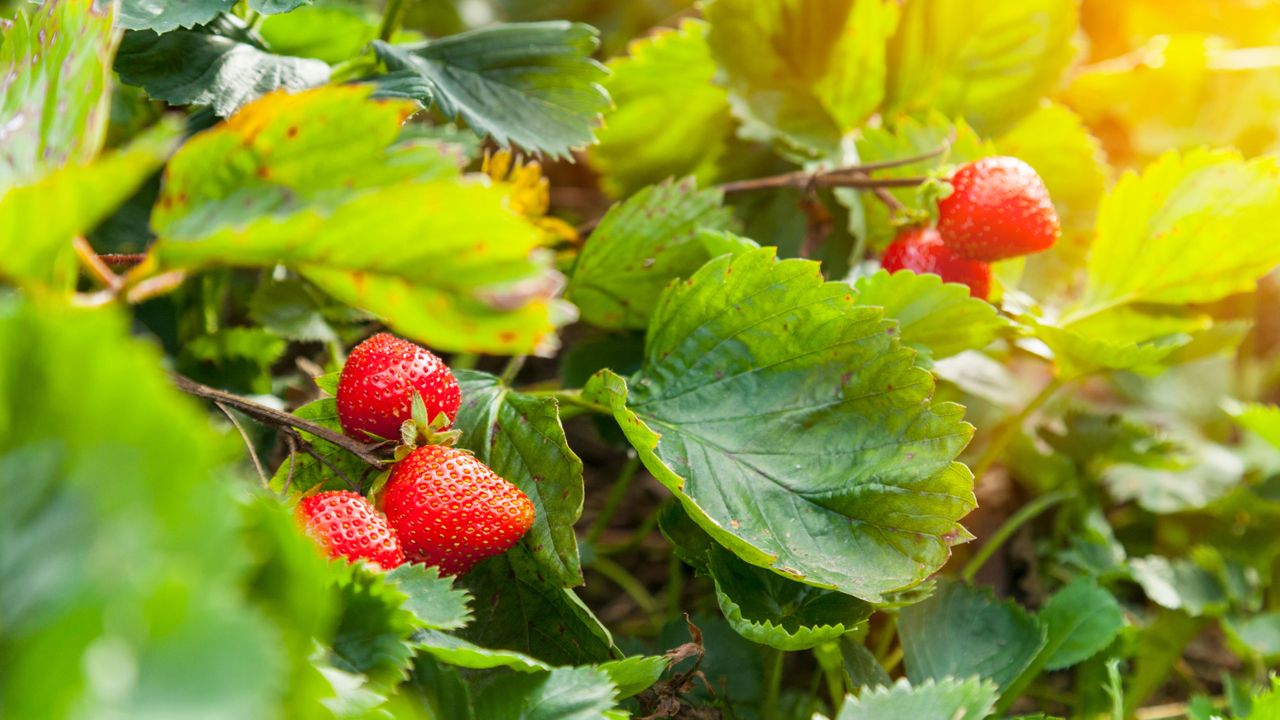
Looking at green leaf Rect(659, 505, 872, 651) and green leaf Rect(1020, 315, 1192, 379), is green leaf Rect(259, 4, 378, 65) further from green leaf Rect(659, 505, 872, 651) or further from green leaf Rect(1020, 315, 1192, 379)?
green leaf Rect(1020, 315, 1192, 379)

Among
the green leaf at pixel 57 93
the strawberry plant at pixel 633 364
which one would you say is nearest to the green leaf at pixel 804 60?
the strawberry plant at pixel 633 364

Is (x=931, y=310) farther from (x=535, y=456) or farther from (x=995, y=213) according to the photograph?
(x=535, y=456)

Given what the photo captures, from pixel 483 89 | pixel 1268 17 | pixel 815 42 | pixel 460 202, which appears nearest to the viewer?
pixel 460 202

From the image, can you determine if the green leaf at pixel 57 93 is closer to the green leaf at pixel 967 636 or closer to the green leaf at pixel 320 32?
the green leaf at pixel 320 32

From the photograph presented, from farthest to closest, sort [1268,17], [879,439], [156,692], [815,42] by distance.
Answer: [1268,17]
[815,42]
[879,439]
[156,692]

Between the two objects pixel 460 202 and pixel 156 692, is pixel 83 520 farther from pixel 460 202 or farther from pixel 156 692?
pixel 460 202

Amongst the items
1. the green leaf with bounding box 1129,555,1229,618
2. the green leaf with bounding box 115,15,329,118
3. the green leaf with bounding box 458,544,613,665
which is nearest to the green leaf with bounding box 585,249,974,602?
the green leaf with bounding box 458,544,613,665

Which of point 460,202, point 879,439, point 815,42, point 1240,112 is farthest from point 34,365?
point 1240,112
